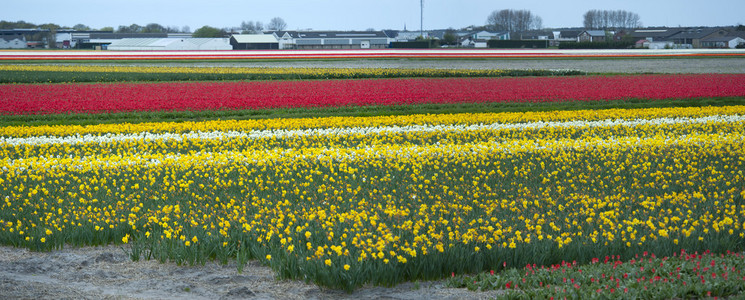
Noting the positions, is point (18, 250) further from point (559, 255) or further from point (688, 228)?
point (688, 228)

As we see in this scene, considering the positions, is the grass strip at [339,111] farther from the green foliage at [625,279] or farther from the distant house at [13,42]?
the distant house at [13,42]

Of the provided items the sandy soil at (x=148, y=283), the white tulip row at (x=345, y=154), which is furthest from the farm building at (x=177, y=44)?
the sandy soil at (x=148, y=283)

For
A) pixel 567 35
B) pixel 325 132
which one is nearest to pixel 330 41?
pixel 567 35

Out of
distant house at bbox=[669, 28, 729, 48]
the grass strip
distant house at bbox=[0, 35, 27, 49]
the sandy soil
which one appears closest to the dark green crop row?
the grass strip

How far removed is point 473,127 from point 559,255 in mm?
11365

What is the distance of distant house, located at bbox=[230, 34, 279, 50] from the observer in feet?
315

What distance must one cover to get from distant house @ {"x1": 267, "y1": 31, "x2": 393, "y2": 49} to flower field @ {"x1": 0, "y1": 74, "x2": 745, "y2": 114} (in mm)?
73878

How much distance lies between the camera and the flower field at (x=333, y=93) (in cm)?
2444

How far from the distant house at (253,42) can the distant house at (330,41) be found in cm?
432

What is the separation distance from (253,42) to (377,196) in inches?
3533

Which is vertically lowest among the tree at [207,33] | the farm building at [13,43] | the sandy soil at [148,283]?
the sandy soil at [148,283]

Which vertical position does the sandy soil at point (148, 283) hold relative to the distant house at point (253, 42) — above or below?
below

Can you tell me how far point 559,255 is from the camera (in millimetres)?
7773

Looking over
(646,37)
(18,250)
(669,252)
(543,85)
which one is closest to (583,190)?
(669,252)
